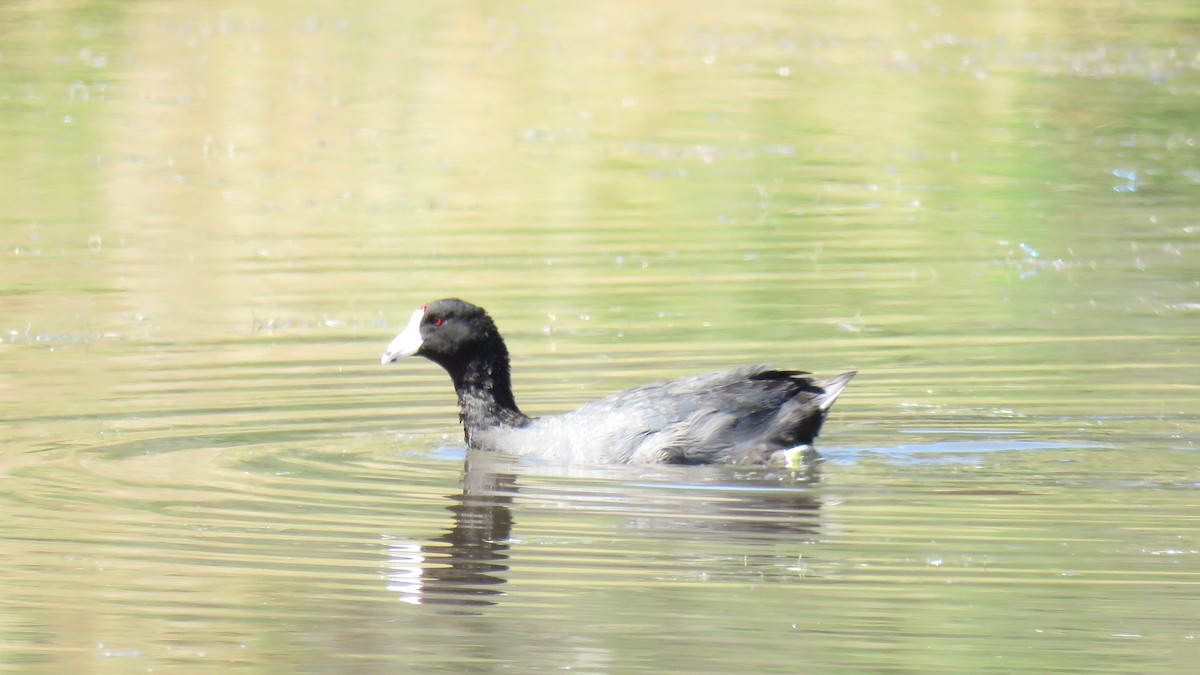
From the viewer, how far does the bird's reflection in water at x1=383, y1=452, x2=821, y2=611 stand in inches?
273

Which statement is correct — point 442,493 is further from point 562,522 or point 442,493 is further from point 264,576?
point 264,576

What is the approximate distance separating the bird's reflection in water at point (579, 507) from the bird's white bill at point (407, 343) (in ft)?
1.75

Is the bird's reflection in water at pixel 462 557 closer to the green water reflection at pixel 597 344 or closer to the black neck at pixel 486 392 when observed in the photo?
the green water reflection at pixel 597 344

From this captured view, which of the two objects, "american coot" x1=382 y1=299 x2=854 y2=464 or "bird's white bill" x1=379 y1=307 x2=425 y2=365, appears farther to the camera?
"bird's white bill" x1=379 y1=307 x2=425 y2=365

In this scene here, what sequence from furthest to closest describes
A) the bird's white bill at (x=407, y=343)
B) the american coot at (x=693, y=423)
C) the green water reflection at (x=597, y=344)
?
the bird's white bill at (x=407, y=343)
the american coot at (x=693, y=423)
the green water reflection at (x=597, y=344)

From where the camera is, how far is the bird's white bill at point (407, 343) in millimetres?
9359

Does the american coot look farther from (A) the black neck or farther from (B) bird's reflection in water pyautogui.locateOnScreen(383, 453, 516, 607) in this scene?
(B) bird's reflection in water pyautogui.locateOnScreen(383, 453, 516, 607)

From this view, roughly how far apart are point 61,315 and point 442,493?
4.57 meters

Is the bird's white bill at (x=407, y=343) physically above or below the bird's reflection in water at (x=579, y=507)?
above

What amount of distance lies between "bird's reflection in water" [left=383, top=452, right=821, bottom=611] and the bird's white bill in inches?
21.0

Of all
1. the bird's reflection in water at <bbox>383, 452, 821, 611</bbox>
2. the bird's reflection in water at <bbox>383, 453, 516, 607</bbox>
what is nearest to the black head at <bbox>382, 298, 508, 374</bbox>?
the bird's reflection in water at <bbox>383, 452, 821, 611</bbox>

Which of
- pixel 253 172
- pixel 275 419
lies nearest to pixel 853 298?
pixel 275 419

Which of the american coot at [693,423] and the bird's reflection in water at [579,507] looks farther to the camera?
the american coot at [693,423]

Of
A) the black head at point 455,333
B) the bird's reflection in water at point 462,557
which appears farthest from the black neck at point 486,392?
the bird's reflection in water at point 462,557
